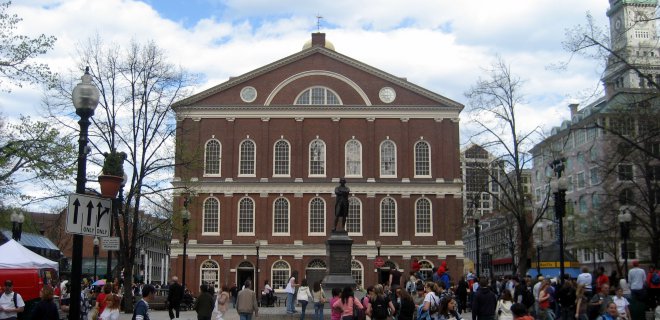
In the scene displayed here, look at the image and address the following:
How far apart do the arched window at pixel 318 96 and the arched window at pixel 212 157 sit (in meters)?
7.29

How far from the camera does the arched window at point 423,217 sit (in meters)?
52.7

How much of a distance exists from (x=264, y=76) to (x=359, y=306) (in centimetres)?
4102

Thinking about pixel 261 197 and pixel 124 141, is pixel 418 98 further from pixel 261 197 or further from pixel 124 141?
pixel 124 141

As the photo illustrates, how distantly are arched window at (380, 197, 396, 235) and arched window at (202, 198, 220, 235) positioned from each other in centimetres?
1239

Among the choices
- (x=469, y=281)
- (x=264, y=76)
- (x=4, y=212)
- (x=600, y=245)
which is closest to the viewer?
(x=469, y=281)

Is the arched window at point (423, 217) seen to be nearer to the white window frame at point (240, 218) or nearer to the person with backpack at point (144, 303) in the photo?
the white window frame at point (240, 218)

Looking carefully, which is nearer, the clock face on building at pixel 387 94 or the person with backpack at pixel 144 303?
the person with backpack at pixel 144 303

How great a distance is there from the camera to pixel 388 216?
173 ft

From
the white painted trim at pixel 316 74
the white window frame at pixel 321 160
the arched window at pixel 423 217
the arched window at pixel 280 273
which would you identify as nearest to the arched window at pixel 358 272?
the arched window at pixel 280 273

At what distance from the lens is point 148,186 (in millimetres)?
31109

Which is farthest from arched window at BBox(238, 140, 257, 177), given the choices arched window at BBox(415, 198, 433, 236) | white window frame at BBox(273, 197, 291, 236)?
arched window at BBox(415, 198, 433, 236)

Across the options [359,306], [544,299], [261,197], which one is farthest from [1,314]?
[261,197]

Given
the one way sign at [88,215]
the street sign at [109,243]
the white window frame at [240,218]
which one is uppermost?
the white window frame at [240,218]

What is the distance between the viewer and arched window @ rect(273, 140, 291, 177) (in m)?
53.3
